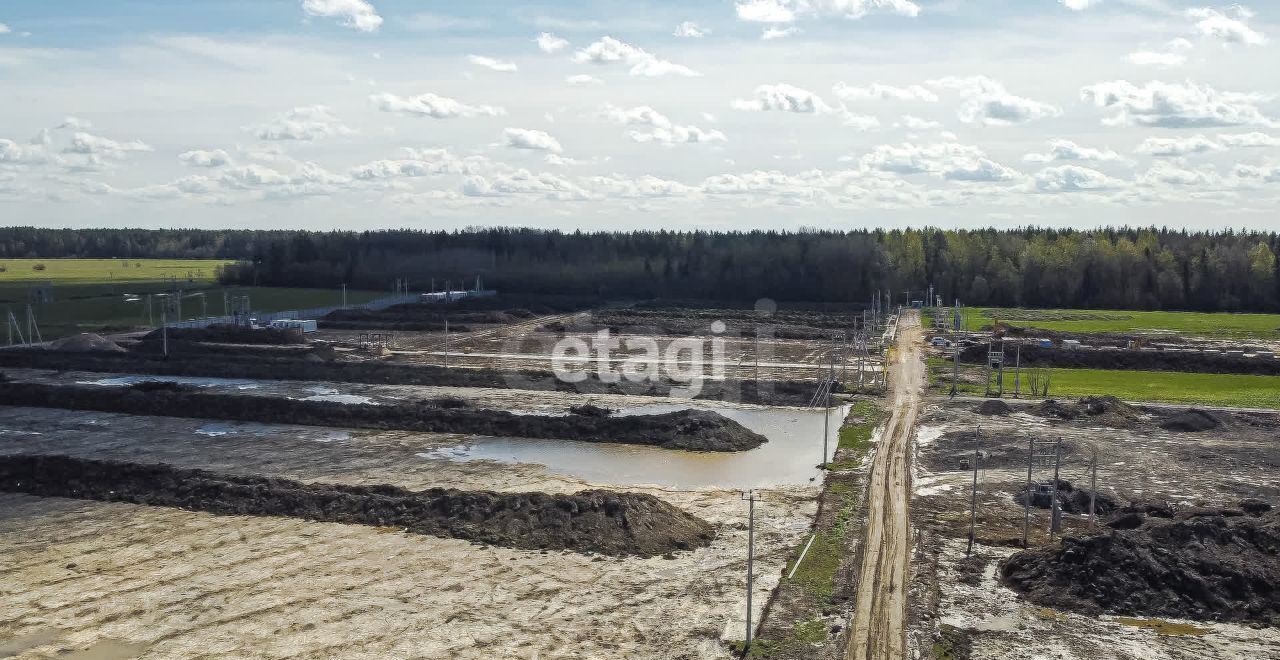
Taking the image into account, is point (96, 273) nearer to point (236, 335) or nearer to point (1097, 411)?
point (236, 335)

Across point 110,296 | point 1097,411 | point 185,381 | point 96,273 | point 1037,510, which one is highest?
point 96,273

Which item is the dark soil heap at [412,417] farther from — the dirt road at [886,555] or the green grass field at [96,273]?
the green grass field at [96,273]

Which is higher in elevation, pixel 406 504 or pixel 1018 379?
pixel 1018 379

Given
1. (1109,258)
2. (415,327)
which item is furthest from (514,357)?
(1109,258)

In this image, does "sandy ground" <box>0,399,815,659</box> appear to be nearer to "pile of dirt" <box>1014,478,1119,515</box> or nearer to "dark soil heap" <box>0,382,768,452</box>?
"pile of dirt" <box>1014,478,1119,515</box>

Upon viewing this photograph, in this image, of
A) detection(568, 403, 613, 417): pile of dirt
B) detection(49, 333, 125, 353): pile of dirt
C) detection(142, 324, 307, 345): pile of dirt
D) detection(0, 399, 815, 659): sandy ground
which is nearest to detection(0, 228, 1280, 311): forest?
detection(142, 324, 307, 345): pile of dirt

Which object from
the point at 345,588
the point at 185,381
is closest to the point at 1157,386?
the point at 345,588
